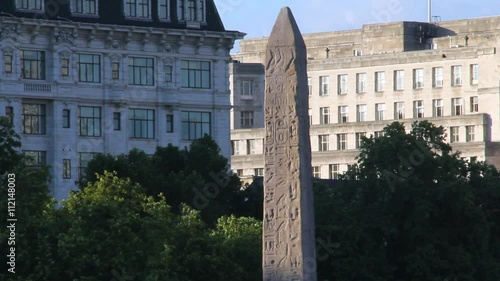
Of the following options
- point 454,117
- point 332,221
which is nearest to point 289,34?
point 332,221

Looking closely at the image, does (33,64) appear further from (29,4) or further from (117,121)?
(117,121)

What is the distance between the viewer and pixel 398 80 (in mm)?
155875

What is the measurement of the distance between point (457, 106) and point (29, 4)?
52202mm

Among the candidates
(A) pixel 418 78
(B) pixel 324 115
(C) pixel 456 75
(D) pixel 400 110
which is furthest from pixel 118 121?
(B) pixel 324 115

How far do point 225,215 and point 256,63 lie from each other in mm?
69061

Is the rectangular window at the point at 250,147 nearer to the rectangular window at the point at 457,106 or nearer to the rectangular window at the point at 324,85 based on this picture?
the rectangular window at the point at 324,85

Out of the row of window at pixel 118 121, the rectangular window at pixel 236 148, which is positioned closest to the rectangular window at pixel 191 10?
the row of window at pixel 118 121

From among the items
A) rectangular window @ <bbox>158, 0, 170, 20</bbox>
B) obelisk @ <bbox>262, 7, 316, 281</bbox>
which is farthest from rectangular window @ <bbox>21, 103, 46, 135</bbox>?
obelisk @ <bbox>262, 7, 316, 281</bbox>

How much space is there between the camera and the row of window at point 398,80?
153000 millimetres

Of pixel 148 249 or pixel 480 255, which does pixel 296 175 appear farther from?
pixel 480 255

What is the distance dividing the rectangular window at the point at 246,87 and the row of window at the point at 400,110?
5.76m

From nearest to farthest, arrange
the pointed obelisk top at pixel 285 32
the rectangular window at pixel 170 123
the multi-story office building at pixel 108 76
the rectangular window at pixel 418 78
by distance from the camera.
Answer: the pointed obelisk top at pixel 285 32 < the multi-story office building at pixel 108 76 < the rectangular window at pixel 170 123 < the rectangular window at pixel 418 78

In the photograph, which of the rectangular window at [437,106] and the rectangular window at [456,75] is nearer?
the rectangular window at [456,75]

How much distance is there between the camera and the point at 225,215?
298 feet
